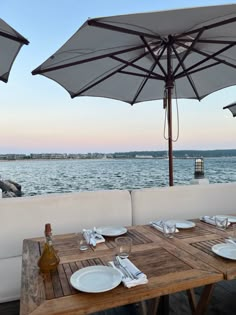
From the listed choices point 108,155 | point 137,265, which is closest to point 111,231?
point 137,265

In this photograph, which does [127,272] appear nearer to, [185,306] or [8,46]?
[185,306]

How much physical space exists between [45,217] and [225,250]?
1.46 m

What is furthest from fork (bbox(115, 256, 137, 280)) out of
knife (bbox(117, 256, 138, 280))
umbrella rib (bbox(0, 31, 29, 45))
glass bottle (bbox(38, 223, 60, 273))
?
umbrella rib (bbox(0, 31, 29, 45))

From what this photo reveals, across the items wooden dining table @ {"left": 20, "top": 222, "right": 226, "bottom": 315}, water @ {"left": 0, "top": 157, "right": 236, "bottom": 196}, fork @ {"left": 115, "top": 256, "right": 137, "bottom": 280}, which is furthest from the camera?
water @ {"left": 0, "top": 157, "right": 236, "bottom": 196}

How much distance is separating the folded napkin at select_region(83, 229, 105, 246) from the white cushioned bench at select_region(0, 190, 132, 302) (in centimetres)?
73

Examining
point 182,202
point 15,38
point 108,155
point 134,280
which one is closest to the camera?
point 134,280

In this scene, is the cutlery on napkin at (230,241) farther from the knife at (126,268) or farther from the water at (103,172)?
the water at (103,172)

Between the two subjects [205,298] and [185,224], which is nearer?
[205,298]

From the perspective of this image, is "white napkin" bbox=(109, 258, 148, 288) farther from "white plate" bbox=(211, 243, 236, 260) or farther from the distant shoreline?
the distant shoreline

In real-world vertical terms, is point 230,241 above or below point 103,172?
above

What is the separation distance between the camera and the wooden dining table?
33.9 inches

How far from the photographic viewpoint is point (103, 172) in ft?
73.0

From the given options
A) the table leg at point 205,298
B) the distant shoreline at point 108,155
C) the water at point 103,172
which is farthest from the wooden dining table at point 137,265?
the water at point 103,172

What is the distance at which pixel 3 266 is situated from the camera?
1989mm
